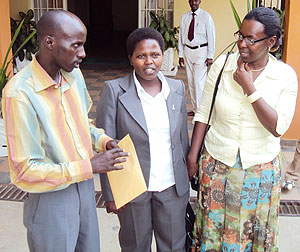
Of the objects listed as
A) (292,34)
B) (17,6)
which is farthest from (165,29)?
(292,34)

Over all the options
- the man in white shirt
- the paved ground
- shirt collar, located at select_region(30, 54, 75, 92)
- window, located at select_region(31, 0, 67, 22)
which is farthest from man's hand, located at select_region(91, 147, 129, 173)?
window, located at select_region(31, 0, 67, 22)

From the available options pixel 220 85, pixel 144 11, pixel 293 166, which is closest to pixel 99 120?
pixel 220 85

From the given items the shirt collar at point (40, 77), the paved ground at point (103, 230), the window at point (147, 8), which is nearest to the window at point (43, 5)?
the window at point (147, 8)

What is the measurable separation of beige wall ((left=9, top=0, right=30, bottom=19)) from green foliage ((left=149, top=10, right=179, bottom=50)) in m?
2.91

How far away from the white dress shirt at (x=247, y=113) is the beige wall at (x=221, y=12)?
7.69m

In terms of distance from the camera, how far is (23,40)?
8.84 metres

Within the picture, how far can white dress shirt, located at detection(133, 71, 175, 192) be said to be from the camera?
2322 millimetres

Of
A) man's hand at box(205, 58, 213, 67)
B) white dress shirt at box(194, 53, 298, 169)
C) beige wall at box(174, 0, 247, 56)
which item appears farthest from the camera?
beige wall at box(174, 0, 247, 56)

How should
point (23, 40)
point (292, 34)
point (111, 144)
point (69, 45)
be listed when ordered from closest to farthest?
1. point (69, 45)
2. point (111, 144)
3. point (292, 34)
4. point (23, 40)

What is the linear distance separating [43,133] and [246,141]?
1079 mm

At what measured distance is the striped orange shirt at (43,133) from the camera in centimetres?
168

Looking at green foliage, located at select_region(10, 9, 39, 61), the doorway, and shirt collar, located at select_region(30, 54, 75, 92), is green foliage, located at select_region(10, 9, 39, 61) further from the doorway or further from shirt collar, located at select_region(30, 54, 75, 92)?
shirt collar, located at select_region(30, 54, 75, 92)

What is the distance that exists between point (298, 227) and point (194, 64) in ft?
12.1

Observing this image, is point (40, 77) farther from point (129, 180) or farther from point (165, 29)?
point (165, 29)
